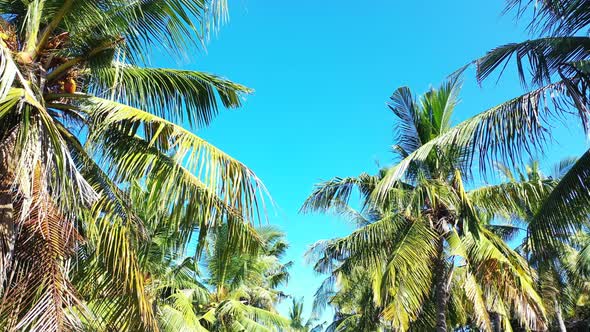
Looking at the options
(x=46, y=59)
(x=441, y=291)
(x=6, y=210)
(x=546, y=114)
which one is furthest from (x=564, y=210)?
(x=46, y=59)

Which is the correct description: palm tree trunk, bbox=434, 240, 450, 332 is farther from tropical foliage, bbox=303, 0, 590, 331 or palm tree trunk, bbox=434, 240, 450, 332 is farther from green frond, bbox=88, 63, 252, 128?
green frond, bbox=88, 63, 252, 128

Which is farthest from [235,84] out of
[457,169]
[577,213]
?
[457,169]

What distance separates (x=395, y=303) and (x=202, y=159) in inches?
203

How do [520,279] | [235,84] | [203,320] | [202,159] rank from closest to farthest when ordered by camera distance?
[202,159], [235,84], [520,279], [203,320]

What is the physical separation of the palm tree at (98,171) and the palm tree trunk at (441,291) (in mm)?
5667

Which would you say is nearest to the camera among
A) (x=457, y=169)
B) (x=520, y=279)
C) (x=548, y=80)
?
(x=548, y=80)

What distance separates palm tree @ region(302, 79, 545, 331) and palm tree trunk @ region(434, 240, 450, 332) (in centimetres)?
2

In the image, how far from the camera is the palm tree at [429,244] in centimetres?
818

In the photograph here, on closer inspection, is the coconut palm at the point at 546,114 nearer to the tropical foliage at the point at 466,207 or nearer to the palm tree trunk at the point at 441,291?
the tropical foliage at the point at 466,207

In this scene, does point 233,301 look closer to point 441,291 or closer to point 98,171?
point 441,291

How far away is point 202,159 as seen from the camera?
4773 millimetres

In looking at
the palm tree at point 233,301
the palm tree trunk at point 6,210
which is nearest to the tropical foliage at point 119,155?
the palm tree trunk at point 6,210

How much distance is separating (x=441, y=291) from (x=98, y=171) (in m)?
7.11

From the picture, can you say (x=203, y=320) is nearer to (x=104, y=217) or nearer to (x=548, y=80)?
(x=104, y=217)
